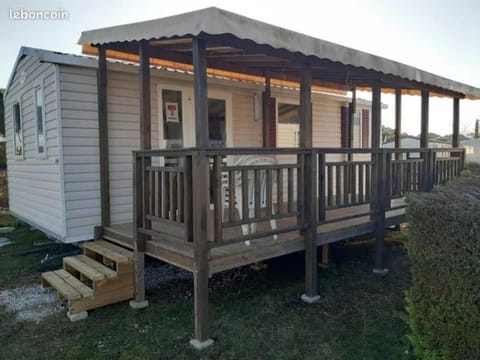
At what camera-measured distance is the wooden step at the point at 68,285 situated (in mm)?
3586

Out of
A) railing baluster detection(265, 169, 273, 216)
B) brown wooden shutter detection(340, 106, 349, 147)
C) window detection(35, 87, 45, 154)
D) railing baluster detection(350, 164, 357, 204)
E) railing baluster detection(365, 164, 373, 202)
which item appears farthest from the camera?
brown wooden shutter detection(340, 106, 349, 147)

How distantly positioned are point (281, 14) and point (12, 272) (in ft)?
21.1

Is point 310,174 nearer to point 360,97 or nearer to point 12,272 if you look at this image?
point 12,272

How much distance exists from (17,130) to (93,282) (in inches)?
176

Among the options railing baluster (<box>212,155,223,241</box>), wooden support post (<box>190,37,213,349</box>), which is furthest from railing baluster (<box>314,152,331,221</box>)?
wooden support post (<box>190,37,213,349</box>)

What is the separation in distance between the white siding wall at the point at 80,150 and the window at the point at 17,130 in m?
2.38

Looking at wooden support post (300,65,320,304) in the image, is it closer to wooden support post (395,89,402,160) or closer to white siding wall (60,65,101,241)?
white siding wall (60,65,101,241)

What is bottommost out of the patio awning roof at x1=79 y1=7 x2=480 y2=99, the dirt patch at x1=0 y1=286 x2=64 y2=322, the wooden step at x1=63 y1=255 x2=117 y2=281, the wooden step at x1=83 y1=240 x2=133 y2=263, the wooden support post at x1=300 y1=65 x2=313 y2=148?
the dirt patch at x1=0 y1=286 x2=64 y2=322

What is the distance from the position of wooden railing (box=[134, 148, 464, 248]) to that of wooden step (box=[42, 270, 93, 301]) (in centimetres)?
76

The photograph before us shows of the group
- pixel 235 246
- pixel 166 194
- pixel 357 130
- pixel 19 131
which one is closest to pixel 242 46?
pixel 166 194

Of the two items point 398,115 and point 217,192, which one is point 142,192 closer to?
point 217,192

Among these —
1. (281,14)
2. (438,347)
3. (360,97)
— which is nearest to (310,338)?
(438,347)

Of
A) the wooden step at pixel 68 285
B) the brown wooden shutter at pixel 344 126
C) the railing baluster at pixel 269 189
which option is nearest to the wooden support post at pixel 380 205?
the railing baluster at pixel 269 189

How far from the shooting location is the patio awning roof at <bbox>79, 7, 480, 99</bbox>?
283cm
